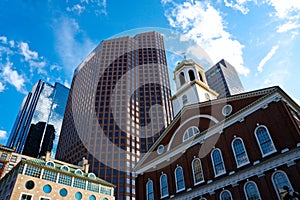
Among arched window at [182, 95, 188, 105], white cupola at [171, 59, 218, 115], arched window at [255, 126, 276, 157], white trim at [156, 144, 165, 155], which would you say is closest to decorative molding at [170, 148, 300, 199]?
arched window at [255, 126, 276, 157]

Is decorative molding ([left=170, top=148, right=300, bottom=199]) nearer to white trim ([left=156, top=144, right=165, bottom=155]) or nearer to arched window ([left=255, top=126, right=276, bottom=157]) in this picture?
arched window ([left=255, top=126, right=276, bottom=157])

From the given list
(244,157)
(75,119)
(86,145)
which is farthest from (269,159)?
(75,119)

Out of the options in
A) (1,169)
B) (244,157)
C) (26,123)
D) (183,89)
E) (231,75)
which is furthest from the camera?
(26,123)

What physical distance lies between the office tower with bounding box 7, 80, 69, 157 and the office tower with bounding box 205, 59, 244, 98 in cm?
12987

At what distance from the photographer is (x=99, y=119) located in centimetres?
9944

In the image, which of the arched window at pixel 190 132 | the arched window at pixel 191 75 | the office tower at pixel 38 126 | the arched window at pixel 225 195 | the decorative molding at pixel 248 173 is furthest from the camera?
the office tower at pixel 38 126

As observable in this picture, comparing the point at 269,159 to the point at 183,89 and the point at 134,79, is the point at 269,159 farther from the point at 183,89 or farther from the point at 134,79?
the point at 134,79

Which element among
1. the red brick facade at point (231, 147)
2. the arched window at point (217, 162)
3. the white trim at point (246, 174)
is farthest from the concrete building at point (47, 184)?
the arched window at point (217, 162)

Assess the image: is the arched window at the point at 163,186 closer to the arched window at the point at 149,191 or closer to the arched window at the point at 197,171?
the arched window at the point at 149,191

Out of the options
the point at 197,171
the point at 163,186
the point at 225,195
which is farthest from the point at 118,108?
the point at 225,195

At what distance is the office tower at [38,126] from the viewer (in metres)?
163

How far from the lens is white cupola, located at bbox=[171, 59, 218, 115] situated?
117 feet

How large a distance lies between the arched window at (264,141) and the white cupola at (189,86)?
43.6ft

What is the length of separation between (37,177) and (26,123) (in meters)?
159
